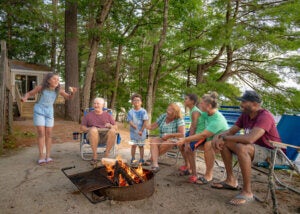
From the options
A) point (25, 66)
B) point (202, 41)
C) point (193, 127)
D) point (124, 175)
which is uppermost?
point (202, 41)

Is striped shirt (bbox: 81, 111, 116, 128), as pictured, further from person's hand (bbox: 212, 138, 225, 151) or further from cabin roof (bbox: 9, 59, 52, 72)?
cabin roof (bbox: 9, 59, 52, 72)

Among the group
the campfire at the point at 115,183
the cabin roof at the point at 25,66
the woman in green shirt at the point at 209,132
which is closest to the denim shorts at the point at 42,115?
the campfire at the point at 115,183

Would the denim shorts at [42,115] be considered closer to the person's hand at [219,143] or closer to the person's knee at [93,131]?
the person's knee at [93,131]

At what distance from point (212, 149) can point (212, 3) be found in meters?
8.22

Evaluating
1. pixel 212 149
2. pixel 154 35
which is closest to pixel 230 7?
pixel 154 35

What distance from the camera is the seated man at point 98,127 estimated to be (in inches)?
163

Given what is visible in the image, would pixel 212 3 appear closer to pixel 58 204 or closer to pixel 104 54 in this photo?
pixel 104 54

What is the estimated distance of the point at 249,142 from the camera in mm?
2582

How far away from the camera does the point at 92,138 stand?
4109 millimetres

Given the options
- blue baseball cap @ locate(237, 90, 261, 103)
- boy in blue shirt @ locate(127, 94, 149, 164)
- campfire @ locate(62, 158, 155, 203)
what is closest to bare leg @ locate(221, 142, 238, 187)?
blue baseball cap @ locate(237, 90, 261, 103)

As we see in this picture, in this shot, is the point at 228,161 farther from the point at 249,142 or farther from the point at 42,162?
the point at 42,162

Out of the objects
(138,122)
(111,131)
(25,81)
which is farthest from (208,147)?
(25,81)

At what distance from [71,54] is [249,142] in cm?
1013

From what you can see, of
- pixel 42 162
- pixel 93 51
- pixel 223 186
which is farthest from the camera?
pixel 93 51
